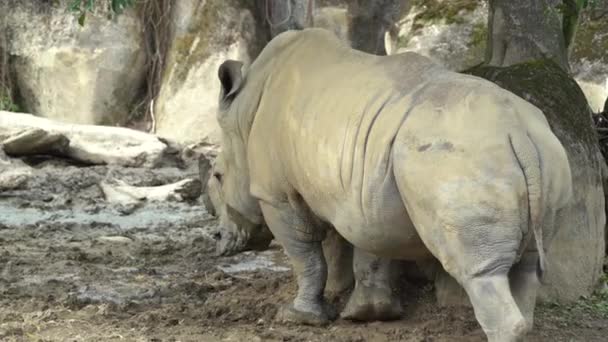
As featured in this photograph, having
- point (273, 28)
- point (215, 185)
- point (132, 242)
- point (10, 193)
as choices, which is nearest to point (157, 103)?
point (273, 28)

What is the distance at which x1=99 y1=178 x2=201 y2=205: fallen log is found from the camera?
32.0 ft

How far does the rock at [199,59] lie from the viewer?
13.3 m

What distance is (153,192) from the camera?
9906 millimetres

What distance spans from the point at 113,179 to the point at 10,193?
1018mm

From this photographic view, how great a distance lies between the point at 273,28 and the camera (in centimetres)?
1367

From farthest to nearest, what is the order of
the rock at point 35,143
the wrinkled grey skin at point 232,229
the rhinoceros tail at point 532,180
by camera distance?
the rock at point 35,143, the wrinkled grey skin at point 232,229, the rhinoceros tail at point 532,180

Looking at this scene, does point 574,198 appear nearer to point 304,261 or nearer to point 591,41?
point 304,261

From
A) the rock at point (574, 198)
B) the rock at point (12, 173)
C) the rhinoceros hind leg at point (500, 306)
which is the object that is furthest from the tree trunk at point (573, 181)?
the rock at point (12, 173)

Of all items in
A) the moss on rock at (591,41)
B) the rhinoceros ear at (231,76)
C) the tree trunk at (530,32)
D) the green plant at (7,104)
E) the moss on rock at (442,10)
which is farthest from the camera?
the green plant at (7,104)

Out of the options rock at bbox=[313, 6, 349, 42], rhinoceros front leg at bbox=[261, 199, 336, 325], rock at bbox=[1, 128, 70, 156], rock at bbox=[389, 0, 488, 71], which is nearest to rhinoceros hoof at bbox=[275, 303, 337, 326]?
rhinoceros front leg at bbox=[261, 199, 336, 325]

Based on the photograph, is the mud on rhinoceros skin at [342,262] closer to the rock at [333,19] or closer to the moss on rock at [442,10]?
the moss on rock at [442,10]

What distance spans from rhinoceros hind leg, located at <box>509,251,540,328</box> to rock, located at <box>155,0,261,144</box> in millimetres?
9102

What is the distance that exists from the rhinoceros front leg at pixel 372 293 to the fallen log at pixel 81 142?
20.6 ft

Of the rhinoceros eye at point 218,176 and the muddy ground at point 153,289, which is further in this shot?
the rhinoceros eye at point 218,176
